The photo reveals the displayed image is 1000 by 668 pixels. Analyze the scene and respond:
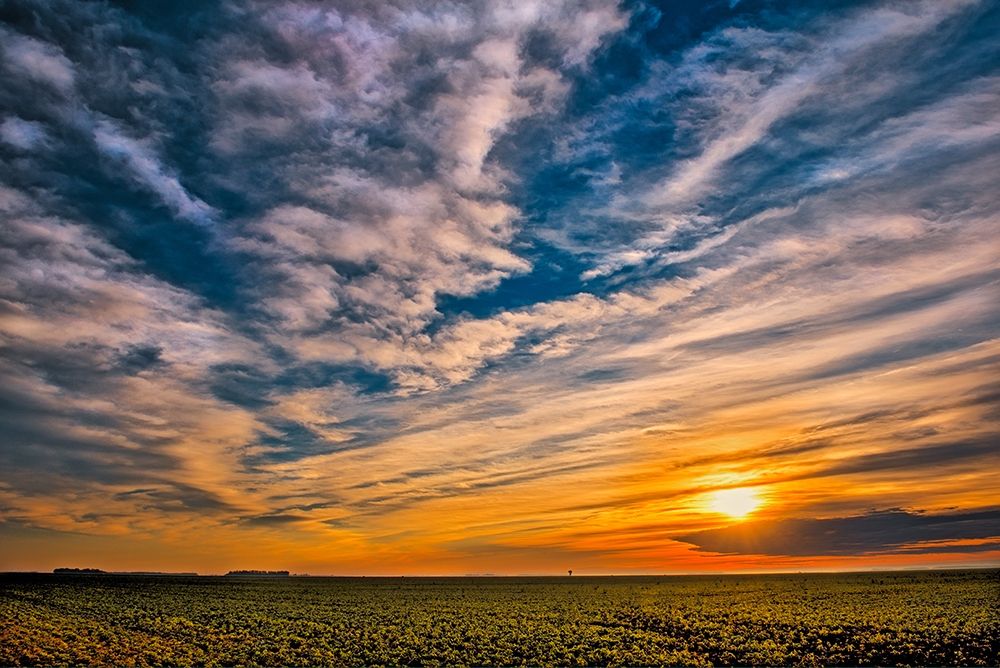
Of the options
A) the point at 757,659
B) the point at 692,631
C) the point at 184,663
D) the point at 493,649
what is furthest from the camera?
the point at 692,631

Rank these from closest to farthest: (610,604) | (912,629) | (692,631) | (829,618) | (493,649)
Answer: (493,649) < (912,629) < (692,631) < (829,618) < (610,604)

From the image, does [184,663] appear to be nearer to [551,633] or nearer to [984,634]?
[551,633]

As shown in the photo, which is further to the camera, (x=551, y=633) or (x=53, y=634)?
(x=551, y=633)

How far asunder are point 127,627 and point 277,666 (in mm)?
19850

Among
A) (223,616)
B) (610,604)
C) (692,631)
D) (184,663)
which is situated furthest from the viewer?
(610,604)

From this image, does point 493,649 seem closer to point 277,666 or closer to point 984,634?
point 277,666

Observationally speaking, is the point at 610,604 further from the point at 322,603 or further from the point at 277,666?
the point at 277,666

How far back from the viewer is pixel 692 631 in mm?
42969

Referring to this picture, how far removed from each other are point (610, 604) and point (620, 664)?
36.7 m

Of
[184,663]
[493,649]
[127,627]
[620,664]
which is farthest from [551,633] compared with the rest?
[127,627]

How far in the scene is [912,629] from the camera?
40.1 meters

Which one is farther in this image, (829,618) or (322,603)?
(322,603)

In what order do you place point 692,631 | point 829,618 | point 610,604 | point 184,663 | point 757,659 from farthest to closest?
1. point 610,604
2. point 829,618
3. point 692,631
4. point 757,659
5. point 184,663

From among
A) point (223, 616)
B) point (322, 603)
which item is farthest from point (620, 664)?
point (322, 603)
